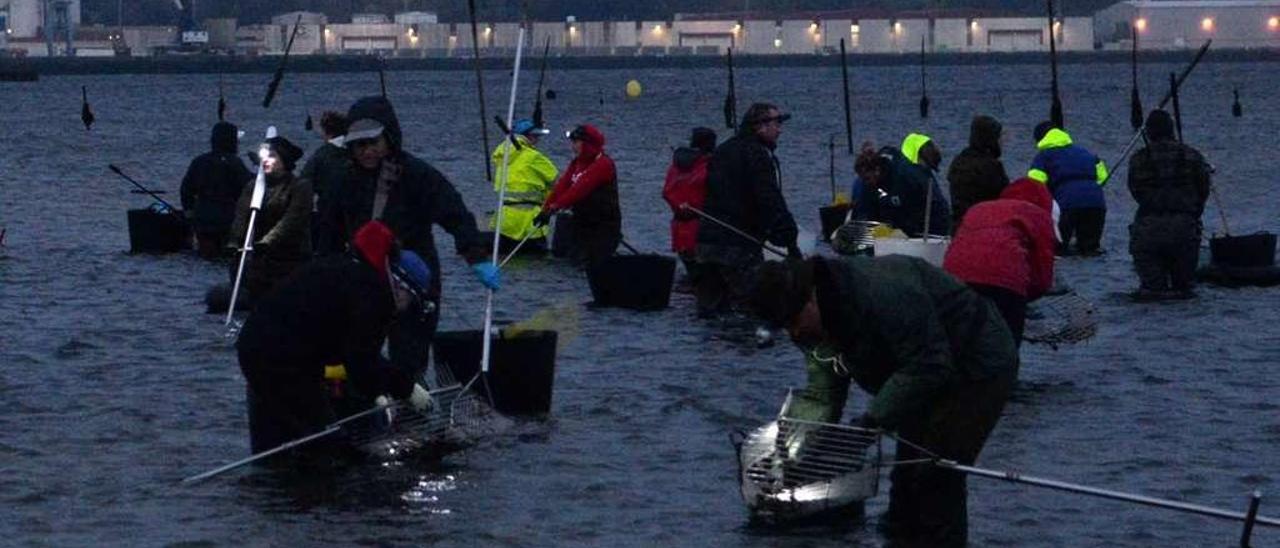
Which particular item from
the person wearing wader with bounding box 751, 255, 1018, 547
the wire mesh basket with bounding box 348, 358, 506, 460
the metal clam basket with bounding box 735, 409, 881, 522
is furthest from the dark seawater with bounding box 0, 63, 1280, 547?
the person wearing wader with bounding box 751, 255, 1018, 547

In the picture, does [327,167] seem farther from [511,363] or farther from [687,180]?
[687,180]

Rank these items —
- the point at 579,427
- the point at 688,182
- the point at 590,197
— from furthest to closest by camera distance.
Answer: the point at 590,197, the point at 688,182, the point at 579,427

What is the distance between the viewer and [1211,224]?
30.8m

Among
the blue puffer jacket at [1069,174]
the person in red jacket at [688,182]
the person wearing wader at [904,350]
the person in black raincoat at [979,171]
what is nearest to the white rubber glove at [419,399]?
the person wearing wader at [904,350]

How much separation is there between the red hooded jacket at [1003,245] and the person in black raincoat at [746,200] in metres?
3.24

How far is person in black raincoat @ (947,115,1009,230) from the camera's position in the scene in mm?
13617

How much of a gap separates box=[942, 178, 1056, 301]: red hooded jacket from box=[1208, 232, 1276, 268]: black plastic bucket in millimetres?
9181

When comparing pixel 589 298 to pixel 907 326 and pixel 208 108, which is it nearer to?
pixel 907 326

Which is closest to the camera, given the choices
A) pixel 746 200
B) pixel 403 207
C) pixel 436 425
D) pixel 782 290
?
pixel 782 290

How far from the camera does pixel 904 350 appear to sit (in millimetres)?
8969

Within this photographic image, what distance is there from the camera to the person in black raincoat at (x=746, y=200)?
16266mm

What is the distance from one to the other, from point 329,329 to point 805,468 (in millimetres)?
2313

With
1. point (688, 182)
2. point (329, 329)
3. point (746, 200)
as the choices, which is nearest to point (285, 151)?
point (746, 200)

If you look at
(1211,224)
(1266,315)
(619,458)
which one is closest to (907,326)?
(619,458)
